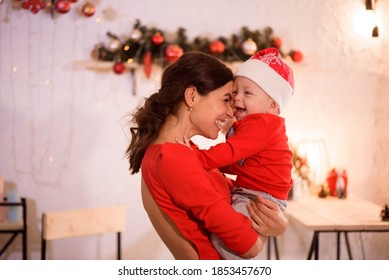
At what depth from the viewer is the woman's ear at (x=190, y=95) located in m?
1.29

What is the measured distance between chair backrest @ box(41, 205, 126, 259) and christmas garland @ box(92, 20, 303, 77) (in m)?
0.80

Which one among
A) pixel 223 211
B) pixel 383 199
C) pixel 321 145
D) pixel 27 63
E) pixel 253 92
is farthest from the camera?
pixel 321 145

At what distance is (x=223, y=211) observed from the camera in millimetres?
1187

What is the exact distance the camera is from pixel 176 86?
1.30 metres

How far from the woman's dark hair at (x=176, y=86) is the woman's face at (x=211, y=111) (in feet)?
0.06

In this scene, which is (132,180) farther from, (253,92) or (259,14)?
(253,92)

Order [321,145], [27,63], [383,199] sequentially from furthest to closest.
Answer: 1. [321,145]
2. [27,63]
3. [383,199]

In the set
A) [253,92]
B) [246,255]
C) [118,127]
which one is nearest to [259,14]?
[118,127]

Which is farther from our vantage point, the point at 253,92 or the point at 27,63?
the point at 27,63

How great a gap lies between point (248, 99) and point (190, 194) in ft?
1.17

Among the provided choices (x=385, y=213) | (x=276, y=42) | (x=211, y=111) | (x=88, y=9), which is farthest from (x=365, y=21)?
(x=88, y=9)

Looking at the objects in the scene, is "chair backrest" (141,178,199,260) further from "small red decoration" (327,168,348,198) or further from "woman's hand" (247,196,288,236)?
"small red decoration" (327,168,348,198)

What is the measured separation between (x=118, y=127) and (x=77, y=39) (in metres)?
0.49

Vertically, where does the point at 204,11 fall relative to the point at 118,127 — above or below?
above
